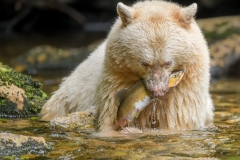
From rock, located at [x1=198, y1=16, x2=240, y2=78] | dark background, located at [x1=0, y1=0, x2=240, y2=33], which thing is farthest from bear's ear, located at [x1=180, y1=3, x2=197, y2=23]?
dark background, located at [x1=0, y1=0, x2=240, y2=33]

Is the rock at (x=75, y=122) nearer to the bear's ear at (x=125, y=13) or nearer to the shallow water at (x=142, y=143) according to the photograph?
the shallow water at (x=142, y=143)

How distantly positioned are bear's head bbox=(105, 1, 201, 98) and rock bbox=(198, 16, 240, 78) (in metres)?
8.26

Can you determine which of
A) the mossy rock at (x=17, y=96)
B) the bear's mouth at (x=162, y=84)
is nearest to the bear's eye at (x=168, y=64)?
the bear's mouth at (x=162, y=84)

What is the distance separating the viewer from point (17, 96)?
26.9 feet

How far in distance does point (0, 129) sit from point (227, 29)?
1053 cm

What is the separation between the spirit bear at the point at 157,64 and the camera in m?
6.16

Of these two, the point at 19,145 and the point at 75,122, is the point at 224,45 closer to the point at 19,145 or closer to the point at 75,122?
the point at 75,122

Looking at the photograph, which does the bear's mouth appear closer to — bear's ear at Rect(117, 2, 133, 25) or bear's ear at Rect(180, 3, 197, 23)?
bear's ear at Rect(180, 3, 197, 23)

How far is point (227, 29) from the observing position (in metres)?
15.9

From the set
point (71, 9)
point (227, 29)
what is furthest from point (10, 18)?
point (227, 29)

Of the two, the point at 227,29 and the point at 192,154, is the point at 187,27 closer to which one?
the point at 192,154

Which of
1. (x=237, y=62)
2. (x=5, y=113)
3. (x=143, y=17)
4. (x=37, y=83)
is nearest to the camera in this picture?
(x=143, y=17)

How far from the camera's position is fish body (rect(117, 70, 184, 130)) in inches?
249

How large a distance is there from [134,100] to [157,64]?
1.97 feet
